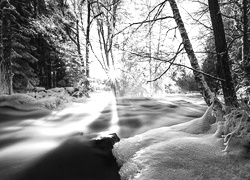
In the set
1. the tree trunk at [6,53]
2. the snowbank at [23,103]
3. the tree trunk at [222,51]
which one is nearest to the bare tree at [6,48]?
the tree trunk at [6,53]

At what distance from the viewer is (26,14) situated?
9227mm

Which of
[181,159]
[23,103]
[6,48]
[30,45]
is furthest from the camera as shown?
[30,45]

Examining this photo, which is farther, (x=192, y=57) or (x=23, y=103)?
(x=23, y=103)

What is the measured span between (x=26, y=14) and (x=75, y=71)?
13.5ft

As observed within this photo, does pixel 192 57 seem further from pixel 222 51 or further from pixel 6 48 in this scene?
pixel 6 48

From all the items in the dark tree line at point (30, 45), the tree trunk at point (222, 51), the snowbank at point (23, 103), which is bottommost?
the snowbank at point (23, 103)

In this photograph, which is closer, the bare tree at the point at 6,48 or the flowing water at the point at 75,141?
the flowing water at the point at 75,141

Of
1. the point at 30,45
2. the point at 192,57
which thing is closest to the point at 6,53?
the point at 30,45

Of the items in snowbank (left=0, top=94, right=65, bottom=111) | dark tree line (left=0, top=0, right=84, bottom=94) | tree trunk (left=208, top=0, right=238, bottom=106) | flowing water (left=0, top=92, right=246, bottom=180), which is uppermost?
dark tree line (left=0, top=0, right=84, bottom=94)

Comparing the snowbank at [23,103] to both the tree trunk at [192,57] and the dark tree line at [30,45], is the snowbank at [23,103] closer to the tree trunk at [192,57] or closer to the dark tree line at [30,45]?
the dark tree line at [30,45]

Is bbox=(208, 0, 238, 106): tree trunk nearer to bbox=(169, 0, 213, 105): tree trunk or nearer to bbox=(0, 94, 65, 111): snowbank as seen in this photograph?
bbox=(169, 0, 213, 105): tree trunk

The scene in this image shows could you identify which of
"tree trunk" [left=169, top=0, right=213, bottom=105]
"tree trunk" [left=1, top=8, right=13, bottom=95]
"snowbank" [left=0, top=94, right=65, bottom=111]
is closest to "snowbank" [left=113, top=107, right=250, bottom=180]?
"tree trunk" [left=169, top=0, right=213, bottom=105]

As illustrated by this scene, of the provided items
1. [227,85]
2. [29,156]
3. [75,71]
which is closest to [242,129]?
[227,85]

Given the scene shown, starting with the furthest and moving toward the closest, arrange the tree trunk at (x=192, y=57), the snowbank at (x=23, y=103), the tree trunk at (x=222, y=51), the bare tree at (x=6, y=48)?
the bare tree at (x=6, y=48) < the snowbank at (x=23, y=103) < the tree trunk at (x=192, y=57) < the tree trunk at (x=222, y=51)
